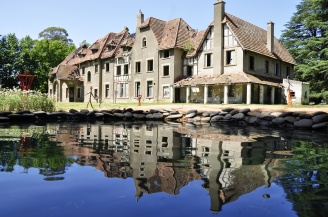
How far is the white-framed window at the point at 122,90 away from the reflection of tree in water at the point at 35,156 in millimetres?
30605

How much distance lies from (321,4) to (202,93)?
49.5 feet

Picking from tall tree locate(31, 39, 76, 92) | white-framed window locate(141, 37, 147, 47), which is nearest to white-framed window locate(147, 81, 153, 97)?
white-framed window locate(141, 37, 147, 47)

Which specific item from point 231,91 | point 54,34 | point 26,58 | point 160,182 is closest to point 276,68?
point 231,91

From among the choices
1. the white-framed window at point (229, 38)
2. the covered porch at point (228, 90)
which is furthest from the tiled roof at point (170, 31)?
the white-framed window at point (229, 38)

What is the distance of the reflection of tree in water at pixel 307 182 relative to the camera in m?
2.59

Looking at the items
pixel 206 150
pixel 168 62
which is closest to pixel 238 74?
pixel 168 62

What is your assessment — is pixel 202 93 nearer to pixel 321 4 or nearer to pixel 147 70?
pixel 147 70

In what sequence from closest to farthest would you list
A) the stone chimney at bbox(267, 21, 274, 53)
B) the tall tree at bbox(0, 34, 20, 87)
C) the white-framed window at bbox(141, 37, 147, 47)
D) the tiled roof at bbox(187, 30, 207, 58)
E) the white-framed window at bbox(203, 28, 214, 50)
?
the white-framed window at bbox(203, 28, 214, 50) → the tiled roof at bbox(187, 30, 207, 58) → the stone chimney at bbox(267, 21, 274, 53) → the white-framed window at bbox(141, 37, 147, 47) → the tall tree at bbox(0, 34, 20, 87)

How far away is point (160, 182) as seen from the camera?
130 inches

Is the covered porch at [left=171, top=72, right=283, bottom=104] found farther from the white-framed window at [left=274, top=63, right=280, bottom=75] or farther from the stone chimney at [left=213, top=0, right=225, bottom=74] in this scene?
the white-framed window at [left=274, top=63, right=280, bottom=75]

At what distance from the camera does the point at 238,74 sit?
27.0 meters

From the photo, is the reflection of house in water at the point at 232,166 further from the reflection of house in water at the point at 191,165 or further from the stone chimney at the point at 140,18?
the stone chimney at the point at 140,18

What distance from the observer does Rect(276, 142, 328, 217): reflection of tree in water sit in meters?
→ 2.59

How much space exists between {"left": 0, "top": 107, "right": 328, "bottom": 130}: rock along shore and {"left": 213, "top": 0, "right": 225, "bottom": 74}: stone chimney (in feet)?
48.7
